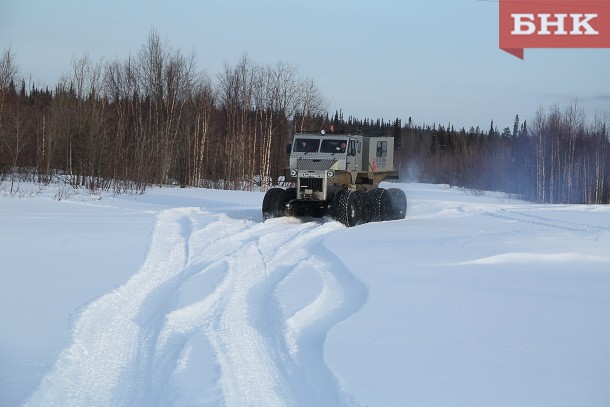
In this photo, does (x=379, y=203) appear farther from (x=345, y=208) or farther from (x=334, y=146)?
(x=345, y=208)

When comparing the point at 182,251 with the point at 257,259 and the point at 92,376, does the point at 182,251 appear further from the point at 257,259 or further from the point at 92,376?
the point at 92,376

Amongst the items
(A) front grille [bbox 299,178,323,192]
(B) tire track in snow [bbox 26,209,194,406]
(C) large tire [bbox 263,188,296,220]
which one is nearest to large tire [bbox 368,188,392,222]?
(A) front grille [bbox 299,178,323,192]

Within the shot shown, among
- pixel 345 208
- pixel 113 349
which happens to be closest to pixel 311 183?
pixel 345 208

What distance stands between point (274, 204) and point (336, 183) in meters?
1.80

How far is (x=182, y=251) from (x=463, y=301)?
5.41m

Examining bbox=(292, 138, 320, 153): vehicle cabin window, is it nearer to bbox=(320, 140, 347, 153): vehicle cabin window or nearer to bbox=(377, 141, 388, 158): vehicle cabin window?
bbox=(320, 140, 347, 153): vehicle cabin window

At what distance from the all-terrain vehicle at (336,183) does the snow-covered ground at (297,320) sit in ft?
11.0

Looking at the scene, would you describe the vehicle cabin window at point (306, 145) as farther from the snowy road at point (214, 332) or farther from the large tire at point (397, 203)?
the snowy road at point (214, 332)

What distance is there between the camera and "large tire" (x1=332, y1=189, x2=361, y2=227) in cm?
1656

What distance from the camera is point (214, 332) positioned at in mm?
6273

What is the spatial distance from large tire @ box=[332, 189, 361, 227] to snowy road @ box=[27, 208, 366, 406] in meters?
5.15

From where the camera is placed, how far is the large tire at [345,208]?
16.6 metres

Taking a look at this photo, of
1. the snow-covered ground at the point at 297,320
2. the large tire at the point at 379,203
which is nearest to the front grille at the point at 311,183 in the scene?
the large tire at the point at 379,203

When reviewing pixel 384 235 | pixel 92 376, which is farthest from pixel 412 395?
pixel 384 235
